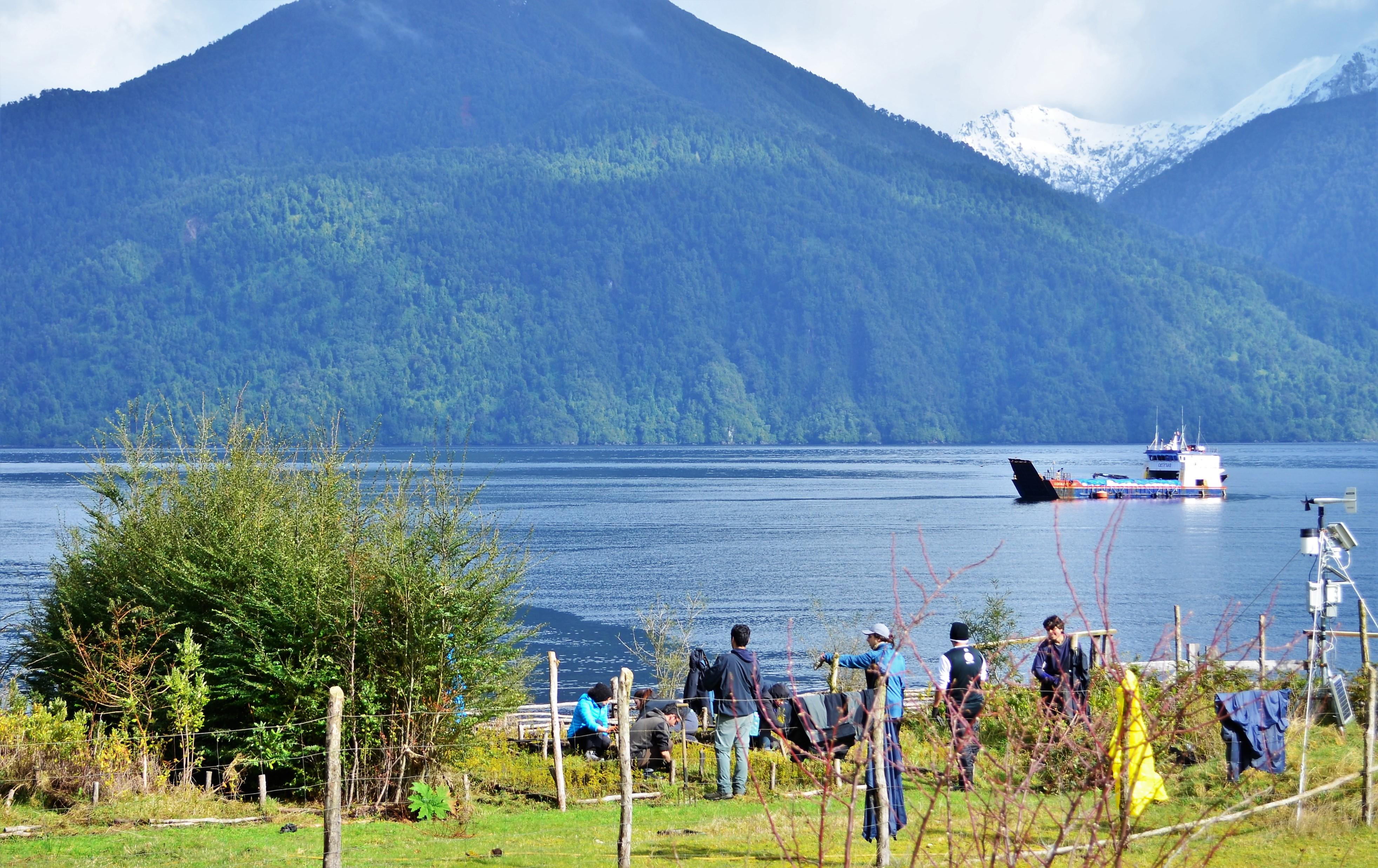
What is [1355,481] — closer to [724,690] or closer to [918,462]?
[918,462]

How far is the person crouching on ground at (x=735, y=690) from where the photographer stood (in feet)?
37.8

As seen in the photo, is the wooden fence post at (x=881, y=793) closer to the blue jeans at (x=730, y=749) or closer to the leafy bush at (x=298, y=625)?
the blue jeans at (x=730, y=749)

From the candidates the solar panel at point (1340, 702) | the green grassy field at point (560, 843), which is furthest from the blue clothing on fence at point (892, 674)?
the solar panel at point (1340, 702)

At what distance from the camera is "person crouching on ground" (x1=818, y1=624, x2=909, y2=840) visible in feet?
29.0

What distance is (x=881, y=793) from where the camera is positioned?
8.34 metres

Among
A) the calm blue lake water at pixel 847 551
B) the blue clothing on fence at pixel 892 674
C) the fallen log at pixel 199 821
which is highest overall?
the blue clothing on fence at pixel 892 674

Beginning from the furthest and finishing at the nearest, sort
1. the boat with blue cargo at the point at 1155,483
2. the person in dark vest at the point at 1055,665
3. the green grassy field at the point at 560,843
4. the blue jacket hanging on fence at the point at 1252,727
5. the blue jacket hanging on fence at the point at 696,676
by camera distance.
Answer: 1. the boat with blue cargo at the point at 1155,483
2. the blue jacket hanging on fence at the point at 696,676
3. the blue jacket hanging on fence at the point at 1252,727
4. the person in dark vest at the point at 1055,665
5. the green grassy field at the point at 560,843

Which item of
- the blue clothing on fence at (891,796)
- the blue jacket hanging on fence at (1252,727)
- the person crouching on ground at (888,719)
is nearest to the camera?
the person crouching on ground at (888,719)

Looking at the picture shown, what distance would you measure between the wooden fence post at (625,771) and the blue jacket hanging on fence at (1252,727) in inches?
183

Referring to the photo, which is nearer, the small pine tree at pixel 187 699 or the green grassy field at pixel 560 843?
the green grassy field at pixel 560 843

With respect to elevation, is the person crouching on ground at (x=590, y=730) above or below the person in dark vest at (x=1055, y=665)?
below

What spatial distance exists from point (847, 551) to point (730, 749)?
54458 millimetres

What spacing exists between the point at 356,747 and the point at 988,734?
243 inches

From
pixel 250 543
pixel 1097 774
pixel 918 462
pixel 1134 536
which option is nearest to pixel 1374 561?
pixel 1134 536
